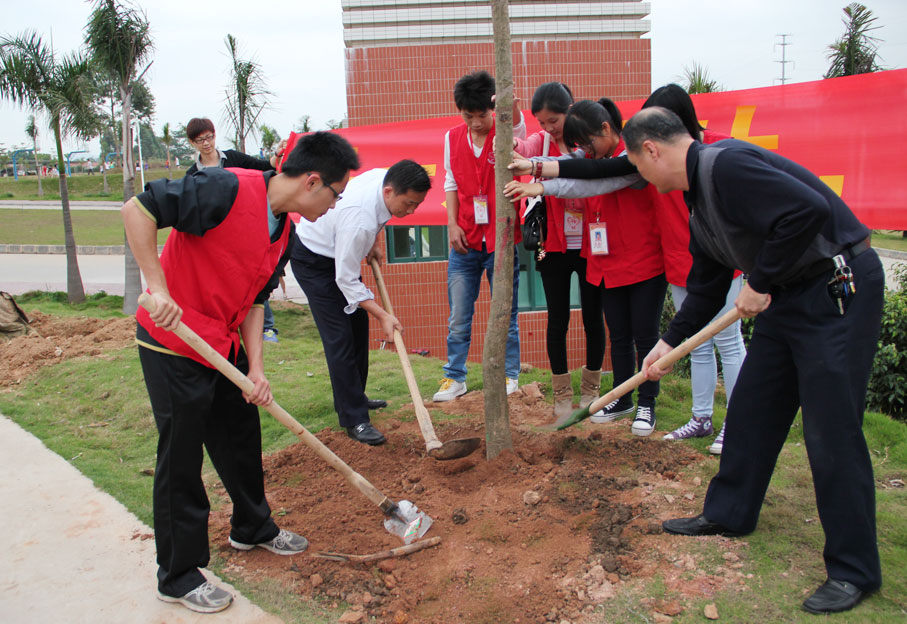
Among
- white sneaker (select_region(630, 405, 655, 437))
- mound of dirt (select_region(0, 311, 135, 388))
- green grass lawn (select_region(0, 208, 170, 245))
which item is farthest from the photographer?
green grass lawn (select_region(0, 208, 170, 245))

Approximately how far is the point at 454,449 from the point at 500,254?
1.10 m

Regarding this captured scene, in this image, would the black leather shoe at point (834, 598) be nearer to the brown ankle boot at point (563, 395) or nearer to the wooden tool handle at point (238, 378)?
the wooden tool handle at point (238, 378)

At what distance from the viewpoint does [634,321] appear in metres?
3.86

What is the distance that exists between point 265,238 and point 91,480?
2347 millimetres

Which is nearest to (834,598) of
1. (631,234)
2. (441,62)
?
(631,234)

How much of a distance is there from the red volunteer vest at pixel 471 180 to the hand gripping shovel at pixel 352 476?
1.94 m

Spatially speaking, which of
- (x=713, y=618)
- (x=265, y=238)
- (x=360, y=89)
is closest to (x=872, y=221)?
(x=713, y=618)

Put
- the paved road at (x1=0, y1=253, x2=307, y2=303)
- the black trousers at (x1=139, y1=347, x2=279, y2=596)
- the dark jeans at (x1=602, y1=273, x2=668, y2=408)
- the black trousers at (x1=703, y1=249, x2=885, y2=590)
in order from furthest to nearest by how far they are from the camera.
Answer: the paved road at (x1=0, y1=253, x2=307, y2=303) < the dark jeans at (x1=602, y1=273, x2=668, y2=408) < the black trousers at (x1=139, y1=347, x2=279, y2=596) < the black trousers at (x1=703, y1=249, x2=885, y2=590)

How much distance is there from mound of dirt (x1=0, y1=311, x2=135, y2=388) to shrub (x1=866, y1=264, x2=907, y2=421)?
755 cm

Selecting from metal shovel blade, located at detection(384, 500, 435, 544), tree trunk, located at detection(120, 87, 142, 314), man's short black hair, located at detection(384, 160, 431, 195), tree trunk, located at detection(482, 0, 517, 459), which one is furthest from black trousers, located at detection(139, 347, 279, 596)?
tree trunk, located at detection(120, 87, 142, 314)

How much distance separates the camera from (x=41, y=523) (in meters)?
3.41

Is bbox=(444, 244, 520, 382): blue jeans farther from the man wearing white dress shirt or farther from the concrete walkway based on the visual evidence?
the concrete walkway

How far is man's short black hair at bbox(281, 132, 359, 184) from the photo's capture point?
2.67m

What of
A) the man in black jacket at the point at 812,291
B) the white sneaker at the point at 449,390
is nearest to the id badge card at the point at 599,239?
the man in black jacket at the point at 812,291
